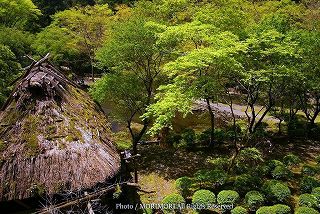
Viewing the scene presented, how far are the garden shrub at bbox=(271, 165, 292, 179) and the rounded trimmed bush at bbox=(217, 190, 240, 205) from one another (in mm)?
2997

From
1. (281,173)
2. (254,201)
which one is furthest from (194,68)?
(281,173)

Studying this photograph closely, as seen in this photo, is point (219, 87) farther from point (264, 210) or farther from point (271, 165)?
point (264, 210)

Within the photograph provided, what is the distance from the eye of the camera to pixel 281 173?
14586 mm

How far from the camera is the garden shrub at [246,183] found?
13539mm

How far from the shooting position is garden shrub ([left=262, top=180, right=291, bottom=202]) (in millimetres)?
12734

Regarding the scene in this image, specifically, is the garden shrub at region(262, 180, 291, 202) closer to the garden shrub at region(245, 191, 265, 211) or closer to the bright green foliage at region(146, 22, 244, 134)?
the garden shrub at region(245, 191, 265, 211)

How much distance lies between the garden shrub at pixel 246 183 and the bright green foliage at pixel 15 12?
2332 centimetres

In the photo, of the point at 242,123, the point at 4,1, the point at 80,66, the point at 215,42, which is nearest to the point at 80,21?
the point at 4,1

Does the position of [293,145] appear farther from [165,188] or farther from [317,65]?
[165,188]

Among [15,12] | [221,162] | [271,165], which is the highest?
[15,12]

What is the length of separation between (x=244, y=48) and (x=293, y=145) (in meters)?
8.83

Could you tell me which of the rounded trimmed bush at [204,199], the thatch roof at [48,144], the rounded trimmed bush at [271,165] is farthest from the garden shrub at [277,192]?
the thatch roof at [48,144]

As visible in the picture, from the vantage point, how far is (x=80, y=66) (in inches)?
1532

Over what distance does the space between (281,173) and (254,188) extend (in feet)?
5.69
